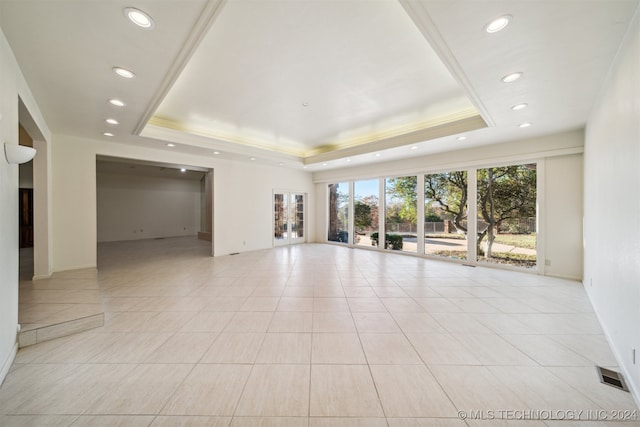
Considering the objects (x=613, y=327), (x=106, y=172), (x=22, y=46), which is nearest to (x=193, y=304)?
(x=22, y=46)

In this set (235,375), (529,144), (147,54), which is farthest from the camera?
(529,144)

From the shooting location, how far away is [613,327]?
A: 2.30m

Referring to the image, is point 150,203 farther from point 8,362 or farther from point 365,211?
point 8,362

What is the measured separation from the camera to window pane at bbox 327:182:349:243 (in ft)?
27.7

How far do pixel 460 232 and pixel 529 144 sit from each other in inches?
89.9

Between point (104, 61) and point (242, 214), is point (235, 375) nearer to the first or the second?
point (104, 61)

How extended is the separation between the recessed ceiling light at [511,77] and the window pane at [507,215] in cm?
321

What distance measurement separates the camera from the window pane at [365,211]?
25.1 feet

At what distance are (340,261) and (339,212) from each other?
9.70 ft

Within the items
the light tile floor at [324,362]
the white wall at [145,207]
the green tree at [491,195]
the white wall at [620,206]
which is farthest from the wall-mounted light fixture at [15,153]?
the white wall at [145,207]

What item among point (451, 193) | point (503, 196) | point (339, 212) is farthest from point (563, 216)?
point (339, 212)

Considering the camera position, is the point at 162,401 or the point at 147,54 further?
the point at 147,54

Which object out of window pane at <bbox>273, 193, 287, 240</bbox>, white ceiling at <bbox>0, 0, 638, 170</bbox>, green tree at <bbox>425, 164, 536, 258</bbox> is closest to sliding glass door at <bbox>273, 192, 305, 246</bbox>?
window pane at <bbox>273, 193, 287, 240</bbox>

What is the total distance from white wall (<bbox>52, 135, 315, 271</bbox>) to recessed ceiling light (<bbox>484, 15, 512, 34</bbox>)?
6.24 metres
